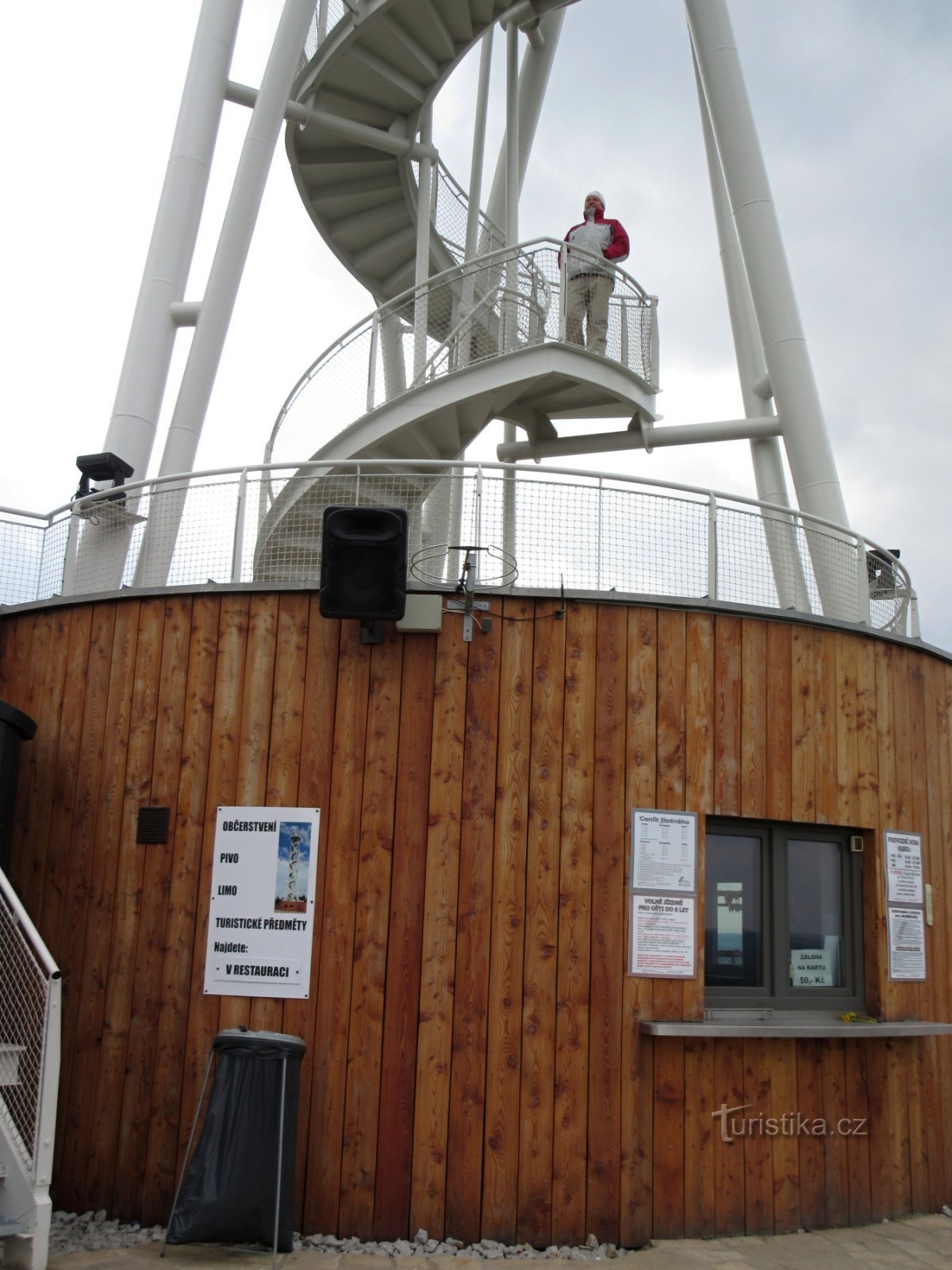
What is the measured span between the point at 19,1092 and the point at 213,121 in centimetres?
877

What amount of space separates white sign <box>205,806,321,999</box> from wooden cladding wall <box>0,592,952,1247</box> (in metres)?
0.10

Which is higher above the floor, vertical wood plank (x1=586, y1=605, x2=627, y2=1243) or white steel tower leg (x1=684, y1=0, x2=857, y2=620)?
white steel tower leg (x1=684, y1=0, x2=857, y2=620)

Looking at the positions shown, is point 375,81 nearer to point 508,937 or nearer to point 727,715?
point 727,715

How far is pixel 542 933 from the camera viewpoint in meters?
7.02

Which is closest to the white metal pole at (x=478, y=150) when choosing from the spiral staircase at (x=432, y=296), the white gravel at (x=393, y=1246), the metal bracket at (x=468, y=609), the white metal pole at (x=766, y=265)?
the spiral staircase at (x=432, y=296)

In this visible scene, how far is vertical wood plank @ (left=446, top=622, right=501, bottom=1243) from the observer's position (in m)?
6.66

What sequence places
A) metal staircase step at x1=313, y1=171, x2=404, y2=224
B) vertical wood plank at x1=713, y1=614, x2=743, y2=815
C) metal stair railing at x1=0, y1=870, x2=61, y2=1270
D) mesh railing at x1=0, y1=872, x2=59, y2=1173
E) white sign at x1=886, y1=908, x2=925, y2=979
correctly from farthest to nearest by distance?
metal staircase step at x1=313, y1=171, x2=404, y2=224 < white sign at x1=886, y1=908, x2=925, y2=979 < vertical wood plank at x1=713, y1=614, x2=743, y2=815 < mesh railing at x1=0, y1=872, x2=59, y2=1173 < metal stair railing at x1=0, y1=870, x2=61, y2=1270

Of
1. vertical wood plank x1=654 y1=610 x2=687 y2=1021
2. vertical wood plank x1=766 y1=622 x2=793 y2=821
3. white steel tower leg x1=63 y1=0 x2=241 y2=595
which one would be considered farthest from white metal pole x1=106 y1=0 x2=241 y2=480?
vertical wood plank x1=766 y1=622 x2=793 y2=821

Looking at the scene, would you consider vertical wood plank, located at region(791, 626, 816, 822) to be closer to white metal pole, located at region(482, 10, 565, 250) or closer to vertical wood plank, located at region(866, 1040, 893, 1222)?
vertical wood plank, located at region(866, 1040, 893, 1222)

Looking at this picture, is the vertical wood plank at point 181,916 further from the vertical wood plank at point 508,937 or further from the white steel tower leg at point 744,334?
the white steel tower leg at point 744,334

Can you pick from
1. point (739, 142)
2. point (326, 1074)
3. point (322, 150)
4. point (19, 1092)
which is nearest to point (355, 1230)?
point (326, 1074)

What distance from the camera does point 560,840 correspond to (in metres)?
7.16

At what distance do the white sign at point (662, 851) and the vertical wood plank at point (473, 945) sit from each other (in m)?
0.90

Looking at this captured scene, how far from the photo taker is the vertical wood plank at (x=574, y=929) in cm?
672
